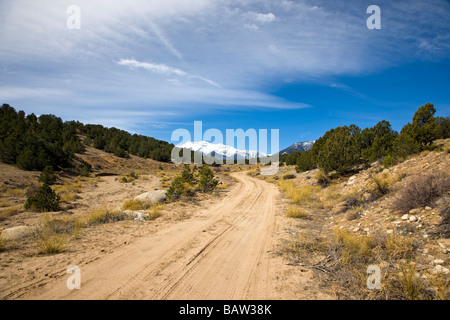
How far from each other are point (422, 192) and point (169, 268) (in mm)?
7977

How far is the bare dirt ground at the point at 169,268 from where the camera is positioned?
3771mm

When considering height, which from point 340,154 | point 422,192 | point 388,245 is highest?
point 340,154

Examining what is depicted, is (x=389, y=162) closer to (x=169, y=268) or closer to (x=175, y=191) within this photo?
(x=175, y=191)

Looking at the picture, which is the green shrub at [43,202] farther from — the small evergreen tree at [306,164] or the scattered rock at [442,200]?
→ the small evergreen tree at [306,164]

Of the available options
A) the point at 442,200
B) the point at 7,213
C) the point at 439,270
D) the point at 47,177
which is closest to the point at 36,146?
the point at 47,177

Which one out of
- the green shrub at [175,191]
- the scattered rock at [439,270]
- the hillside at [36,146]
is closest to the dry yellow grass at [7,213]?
the green shrub at [175,191]

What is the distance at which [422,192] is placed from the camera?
6246mm

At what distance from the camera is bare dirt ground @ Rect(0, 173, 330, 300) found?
377 cm

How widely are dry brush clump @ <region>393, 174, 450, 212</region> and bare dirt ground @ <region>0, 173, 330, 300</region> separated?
4.26m

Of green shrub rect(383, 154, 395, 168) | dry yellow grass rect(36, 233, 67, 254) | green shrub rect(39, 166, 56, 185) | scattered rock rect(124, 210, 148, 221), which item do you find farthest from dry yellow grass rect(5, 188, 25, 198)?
green shrub rect(383, 154, 395, 168)
